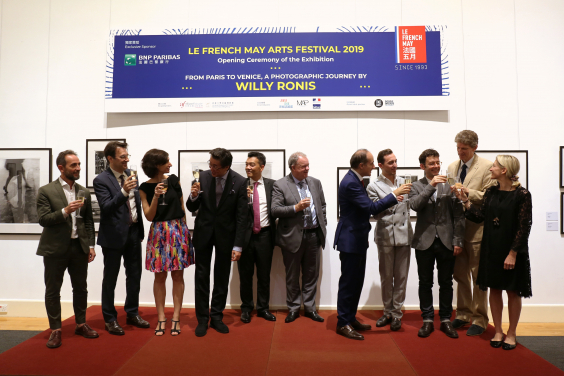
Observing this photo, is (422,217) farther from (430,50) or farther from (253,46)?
(253,46)

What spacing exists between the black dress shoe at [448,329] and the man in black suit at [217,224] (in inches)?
87.0

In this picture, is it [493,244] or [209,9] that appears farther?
[209,9]

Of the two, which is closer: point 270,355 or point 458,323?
point 270,355

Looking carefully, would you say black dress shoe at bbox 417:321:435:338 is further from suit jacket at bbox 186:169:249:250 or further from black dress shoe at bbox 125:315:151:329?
black dress shoe at bbox 125:315:151:329

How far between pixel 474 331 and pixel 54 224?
430cm

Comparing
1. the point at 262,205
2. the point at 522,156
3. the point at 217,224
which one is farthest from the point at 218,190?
the point at 522,156

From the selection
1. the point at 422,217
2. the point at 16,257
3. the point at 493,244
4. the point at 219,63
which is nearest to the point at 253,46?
the point at 219,63

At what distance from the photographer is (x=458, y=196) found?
3686 mm

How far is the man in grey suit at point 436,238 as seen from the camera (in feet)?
12.5

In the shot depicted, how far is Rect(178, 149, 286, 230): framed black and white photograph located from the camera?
5.03 m

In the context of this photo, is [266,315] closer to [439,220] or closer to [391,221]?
[391,221]

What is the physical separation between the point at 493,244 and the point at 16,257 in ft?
19.4

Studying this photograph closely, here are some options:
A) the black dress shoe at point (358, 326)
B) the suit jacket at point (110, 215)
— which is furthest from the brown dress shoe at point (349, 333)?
the suit jacket at point (110, 215)

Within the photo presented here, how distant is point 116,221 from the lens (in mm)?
3820
